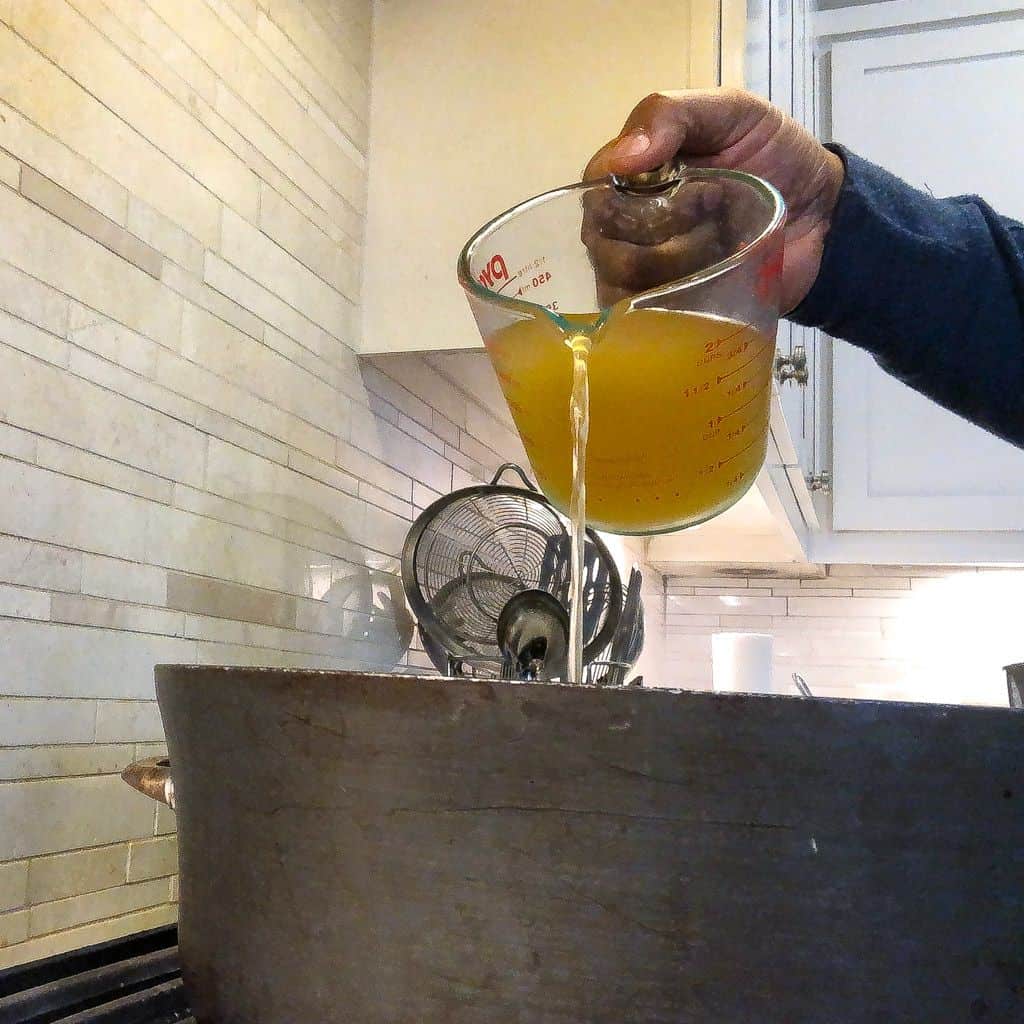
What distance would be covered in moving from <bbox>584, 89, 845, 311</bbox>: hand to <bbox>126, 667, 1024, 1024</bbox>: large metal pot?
0.33 metres

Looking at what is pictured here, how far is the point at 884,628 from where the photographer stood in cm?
216

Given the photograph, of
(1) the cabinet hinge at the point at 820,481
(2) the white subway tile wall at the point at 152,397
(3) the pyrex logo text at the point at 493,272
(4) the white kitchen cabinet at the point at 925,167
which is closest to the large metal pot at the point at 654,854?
(3) the pyrex logo text at the point at 493,272

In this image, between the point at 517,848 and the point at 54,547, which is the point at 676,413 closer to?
the point at 517,848

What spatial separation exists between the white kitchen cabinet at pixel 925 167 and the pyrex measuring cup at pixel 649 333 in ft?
4.08

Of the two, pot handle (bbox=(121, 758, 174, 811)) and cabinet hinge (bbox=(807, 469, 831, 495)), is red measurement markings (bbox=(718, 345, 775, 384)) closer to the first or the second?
pot handle (bbox=(121, 758, 174, 811))

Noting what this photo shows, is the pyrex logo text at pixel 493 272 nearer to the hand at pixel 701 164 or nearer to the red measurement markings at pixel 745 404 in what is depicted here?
the hand at pixel 701 164

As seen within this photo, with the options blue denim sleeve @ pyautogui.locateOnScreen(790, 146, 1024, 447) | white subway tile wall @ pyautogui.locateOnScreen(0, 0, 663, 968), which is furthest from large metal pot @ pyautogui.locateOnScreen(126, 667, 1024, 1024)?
blue denim sleeve @ pyautogui.locateOnScreen(790, 146, 1024, 447)

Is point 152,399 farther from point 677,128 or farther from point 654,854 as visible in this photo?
point 654,854

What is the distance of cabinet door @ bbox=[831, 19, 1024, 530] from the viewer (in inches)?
63.7

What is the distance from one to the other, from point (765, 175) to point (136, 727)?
562 millimetres

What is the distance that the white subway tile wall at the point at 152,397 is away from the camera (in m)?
0.60

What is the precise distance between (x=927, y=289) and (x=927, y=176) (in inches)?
41.5

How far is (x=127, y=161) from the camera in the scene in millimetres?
697

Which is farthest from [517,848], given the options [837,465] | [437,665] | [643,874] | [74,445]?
[837,465]
